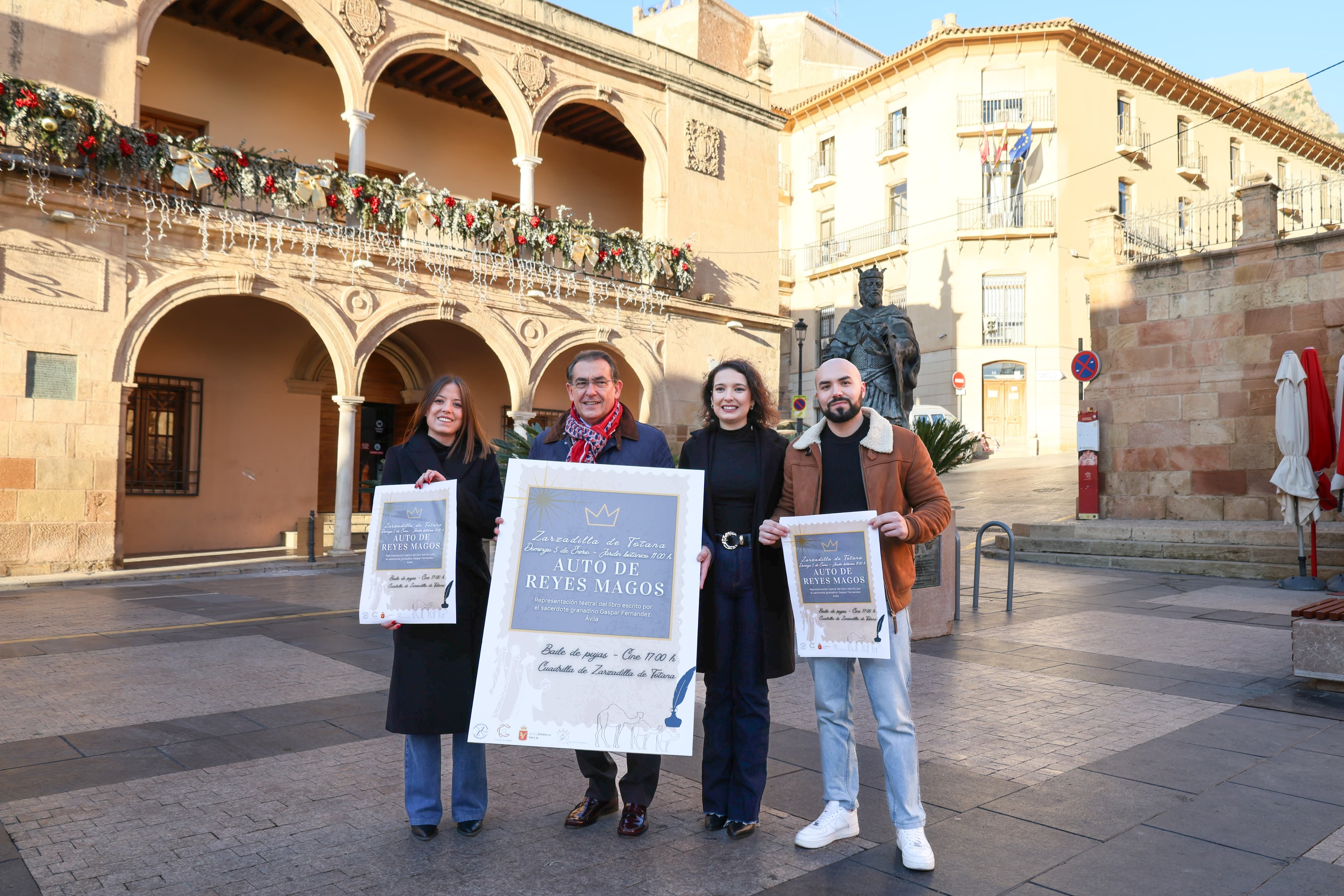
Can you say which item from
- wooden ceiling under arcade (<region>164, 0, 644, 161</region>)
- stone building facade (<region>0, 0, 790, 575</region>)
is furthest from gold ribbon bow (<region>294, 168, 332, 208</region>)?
wooden ceiling under arcade (<region>164, 0, 644, 161</region>)

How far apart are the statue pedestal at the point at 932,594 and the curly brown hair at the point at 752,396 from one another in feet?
14.0

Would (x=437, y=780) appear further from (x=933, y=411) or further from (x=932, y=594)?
(x=933, y=411)

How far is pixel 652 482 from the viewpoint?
10.9ft

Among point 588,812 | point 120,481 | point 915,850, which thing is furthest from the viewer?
point 120,481

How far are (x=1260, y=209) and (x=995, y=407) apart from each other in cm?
1928

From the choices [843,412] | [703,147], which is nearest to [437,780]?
[843,412]

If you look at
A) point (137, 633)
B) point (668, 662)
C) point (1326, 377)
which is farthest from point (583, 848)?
point (1326, 377)

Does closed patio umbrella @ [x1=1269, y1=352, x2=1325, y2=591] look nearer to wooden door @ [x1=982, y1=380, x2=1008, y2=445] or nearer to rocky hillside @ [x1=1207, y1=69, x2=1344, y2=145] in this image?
wooden door @ [x1=982, y1=380, x2=1008, y2=445]

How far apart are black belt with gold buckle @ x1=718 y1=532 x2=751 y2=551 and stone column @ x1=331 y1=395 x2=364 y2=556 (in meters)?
11.9

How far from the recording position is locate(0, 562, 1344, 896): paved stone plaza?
120 inches

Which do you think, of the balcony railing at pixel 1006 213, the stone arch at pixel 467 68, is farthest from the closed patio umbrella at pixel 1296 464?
the balcony railing at pixel 1006 213

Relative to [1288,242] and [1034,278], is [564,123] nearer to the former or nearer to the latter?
[1288,242]

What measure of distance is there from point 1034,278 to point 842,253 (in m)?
8.13

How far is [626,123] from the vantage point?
18.0m
